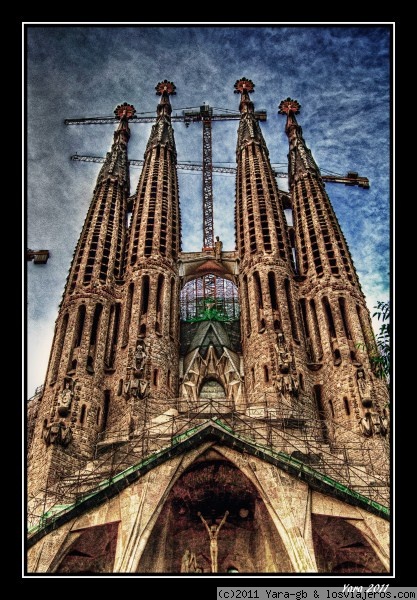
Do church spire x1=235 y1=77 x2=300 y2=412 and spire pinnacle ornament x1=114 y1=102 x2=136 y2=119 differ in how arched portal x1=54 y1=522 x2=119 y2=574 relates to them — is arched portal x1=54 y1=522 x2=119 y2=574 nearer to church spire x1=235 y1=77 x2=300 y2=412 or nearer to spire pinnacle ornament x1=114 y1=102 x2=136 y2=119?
church spire x1=235 y1=77 x2=300 y2=412

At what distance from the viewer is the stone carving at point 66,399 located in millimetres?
28688

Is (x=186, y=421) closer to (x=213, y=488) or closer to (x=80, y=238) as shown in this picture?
(x=213, y=488)

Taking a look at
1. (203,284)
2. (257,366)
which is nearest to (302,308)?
(257,366)

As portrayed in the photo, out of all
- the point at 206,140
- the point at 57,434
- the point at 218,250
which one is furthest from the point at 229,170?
the point at 57,434

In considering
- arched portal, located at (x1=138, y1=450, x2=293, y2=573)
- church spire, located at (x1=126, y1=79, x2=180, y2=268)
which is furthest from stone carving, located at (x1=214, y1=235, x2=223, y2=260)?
arched portal, located at (x1=138, y1=450, x2=293, y2=573)

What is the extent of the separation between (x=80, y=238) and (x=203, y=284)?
14.8 m

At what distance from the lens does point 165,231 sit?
39.0 m

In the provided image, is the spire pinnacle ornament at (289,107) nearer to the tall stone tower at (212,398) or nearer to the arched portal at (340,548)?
the tall stone tower at (212,398)

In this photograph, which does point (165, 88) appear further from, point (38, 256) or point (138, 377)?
point (138, 377)

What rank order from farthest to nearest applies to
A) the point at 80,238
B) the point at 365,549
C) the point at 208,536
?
1. the point at 80,238
2. the point at 208,536
3. the point at 365,549

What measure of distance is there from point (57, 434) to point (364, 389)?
1245 centimetres

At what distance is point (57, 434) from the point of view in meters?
27.7

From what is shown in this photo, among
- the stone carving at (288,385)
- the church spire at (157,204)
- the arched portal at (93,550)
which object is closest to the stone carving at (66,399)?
the arched portal at (93,550)

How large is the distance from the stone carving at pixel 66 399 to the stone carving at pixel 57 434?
60 cm
